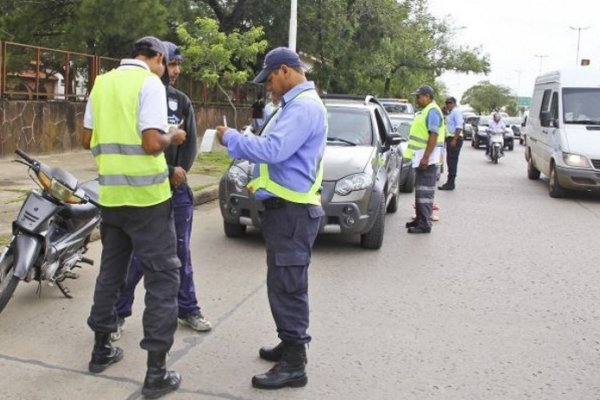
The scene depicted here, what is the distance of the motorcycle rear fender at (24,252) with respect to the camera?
448cm

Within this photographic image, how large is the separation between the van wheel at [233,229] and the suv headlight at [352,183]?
1301 millimetres

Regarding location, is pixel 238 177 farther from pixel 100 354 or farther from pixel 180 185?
pixel 100 354

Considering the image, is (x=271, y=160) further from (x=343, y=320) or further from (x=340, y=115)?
(x=340, y=115)

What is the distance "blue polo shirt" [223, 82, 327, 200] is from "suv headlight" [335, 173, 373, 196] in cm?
327

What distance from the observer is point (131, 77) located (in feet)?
11.3

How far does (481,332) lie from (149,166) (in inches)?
107

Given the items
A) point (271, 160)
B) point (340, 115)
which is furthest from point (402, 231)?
point (271, 160)

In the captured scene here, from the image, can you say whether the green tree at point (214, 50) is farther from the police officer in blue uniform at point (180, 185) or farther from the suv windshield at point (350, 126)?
the police officer in blue uniform at point (180, 185)

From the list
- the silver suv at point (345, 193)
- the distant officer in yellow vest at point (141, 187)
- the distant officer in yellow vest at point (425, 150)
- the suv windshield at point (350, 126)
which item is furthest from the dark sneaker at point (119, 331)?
the distant officer in yellow vest at point (425, 150)

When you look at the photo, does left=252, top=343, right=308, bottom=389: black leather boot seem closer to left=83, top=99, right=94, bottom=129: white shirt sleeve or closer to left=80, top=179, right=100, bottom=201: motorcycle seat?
left=83, top=99, right=94, bottom=129: white shirt sleeve

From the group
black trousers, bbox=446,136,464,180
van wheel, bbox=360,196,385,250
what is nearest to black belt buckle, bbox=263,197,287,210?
van wheel, bbox=360,196,385,250

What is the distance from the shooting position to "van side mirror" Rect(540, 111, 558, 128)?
41.3 feet

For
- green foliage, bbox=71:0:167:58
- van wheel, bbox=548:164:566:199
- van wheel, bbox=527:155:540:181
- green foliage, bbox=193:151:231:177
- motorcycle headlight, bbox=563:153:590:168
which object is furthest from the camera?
green foliage, bbox=71:0:167:58

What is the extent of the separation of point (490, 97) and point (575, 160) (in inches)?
4032
